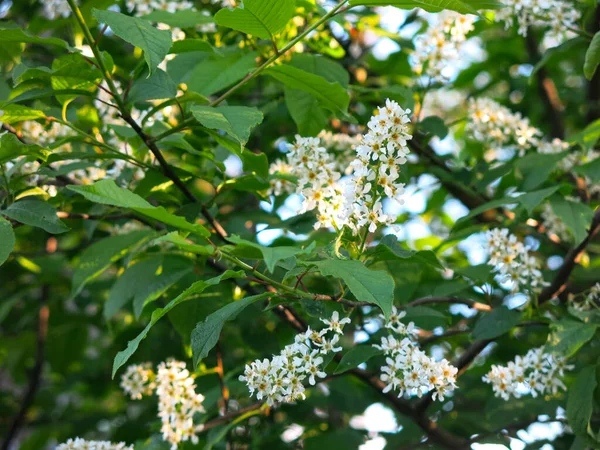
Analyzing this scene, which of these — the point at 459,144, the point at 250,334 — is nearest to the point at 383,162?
the point at 250,334

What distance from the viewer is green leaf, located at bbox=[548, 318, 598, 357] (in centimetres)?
190

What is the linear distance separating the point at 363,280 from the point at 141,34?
0.78 meters

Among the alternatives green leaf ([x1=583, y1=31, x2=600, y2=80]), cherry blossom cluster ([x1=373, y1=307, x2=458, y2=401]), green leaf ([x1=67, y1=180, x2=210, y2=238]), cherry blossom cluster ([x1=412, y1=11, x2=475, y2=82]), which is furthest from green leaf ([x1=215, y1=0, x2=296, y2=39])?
cherry blossom cluster ([x1=412, y1=11, x2=475, y2=82])

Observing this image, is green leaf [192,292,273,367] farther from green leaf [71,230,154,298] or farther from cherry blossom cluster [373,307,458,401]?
green leaf [71,230,154,298]

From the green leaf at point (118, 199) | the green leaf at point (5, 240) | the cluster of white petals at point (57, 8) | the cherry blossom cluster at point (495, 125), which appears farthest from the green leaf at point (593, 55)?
the cluster of white petals at point (57, 8)

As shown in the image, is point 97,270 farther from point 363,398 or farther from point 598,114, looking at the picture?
point 598,114

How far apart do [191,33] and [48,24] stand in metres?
0.78

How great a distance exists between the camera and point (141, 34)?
1659 millimetres

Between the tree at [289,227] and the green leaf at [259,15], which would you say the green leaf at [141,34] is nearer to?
the tree at [289,227]

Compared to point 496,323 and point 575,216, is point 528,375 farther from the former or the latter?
point 575,216

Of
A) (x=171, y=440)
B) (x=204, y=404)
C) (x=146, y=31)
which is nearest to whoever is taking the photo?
(x=146, y=31)

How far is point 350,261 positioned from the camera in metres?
1.49

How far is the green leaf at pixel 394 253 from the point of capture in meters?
A: 1.65

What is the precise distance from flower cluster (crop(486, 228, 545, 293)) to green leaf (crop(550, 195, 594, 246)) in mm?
152
